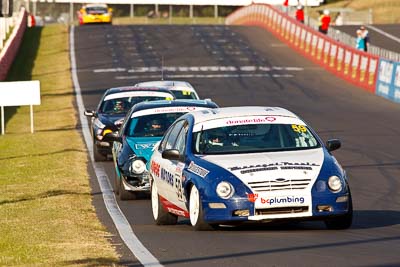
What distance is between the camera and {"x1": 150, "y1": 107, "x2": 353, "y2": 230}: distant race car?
1216cm

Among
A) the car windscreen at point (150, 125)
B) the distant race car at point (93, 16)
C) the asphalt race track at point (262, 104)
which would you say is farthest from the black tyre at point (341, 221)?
the distant race car at point (93, 16)

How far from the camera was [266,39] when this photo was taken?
6247cm

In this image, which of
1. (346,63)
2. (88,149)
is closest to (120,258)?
(88,149)

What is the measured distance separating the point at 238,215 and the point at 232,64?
133ft

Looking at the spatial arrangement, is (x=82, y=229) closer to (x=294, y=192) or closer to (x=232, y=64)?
(x=294, y=192)

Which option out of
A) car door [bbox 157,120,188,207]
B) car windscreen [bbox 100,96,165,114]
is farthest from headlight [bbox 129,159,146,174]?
car windscreen [bbox 100,96,165,114]

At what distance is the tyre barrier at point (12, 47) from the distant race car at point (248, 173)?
32636 millimetres

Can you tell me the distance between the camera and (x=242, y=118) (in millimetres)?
13594

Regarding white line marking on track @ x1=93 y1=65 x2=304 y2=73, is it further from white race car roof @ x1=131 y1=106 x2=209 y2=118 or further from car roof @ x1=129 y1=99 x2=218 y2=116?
white race car roof @ x1=131 y1=106 x2=209 y2=118

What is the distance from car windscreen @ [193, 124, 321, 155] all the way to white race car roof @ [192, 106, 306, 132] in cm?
6

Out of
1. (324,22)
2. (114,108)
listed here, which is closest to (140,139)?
(114,108)

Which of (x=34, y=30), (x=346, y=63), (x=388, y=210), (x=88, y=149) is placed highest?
(x=388, y=210)

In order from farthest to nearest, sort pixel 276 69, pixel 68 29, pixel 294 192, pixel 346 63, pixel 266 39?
pixel 68 29 < pixel 266 39 < pixel 276 69 < pixel 346 63 < pixel 294 192

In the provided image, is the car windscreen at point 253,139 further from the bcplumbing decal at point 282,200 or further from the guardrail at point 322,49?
the guardrail at point 322,49
